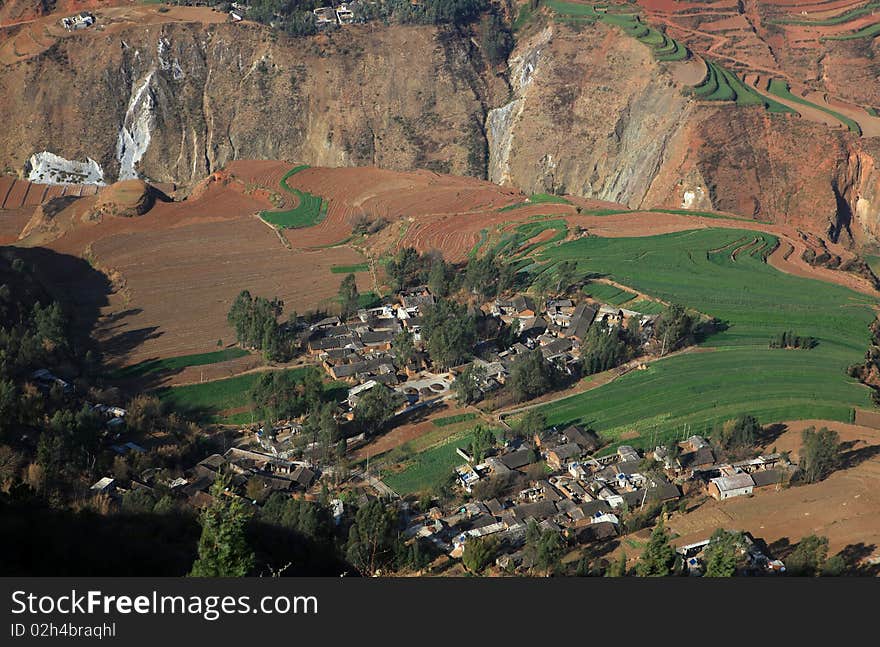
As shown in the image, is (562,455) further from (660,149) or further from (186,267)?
(660,149)

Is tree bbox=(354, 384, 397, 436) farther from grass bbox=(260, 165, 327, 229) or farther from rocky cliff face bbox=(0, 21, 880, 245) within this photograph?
rocky cliff face bbox=(0, 21, 880, 245)

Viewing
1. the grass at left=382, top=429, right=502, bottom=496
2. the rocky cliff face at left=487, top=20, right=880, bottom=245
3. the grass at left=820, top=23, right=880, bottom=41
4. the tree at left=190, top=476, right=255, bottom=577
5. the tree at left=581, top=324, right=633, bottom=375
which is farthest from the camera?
the grass at left=820, top=23, right=880, bottom=41

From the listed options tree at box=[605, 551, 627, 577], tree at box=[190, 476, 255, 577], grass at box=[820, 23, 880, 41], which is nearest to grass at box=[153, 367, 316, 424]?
tree at box=[605, 551, 627, 577]

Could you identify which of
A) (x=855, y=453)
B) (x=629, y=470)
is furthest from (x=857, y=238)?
(x=629, y=470)

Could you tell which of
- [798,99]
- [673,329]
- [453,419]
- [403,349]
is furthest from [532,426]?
[798,99]

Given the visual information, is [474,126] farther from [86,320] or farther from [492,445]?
[492,445]

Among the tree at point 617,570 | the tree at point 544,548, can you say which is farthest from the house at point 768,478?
the tree at point 617,570

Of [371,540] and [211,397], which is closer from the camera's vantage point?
[371,540]

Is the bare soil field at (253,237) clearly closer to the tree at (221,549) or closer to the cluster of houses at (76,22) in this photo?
the cluster of houses at (76,22)
